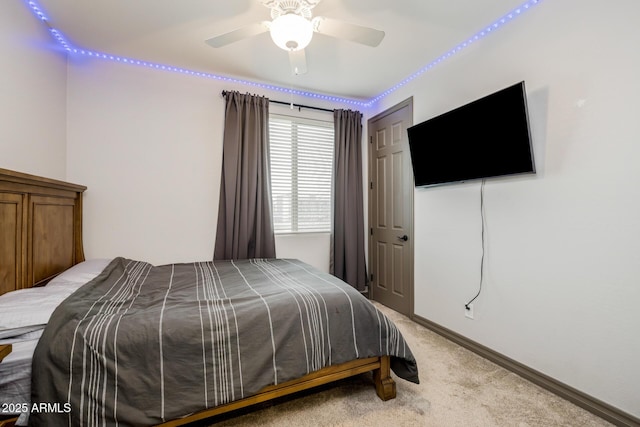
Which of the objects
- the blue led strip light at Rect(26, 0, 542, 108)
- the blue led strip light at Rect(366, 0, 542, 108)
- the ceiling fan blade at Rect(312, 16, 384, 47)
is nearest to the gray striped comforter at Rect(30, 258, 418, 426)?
the ceiling fan blade at Rect(312, 16, 384, 47)

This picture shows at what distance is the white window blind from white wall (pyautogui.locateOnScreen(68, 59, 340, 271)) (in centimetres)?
67

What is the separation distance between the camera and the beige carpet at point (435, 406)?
62.4 inches

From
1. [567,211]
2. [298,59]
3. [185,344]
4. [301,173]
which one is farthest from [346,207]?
[185,344]

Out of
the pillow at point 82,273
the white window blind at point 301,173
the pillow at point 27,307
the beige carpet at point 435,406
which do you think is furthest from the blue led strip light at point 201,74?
the beige carpet at point 435,406

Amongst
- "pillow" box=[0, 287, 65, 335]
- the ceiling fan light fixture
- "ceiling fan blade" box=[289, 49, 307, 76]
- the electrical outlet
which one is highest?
"ceiling fan blade" box=[289, 49, 307, 76]

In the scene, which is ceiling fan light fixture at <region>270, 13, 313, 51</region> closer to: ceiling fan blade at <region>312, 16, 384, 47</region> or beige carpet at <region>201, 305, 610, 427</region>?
ceiling fan blade at <region>312, 16, 384, 47</region>

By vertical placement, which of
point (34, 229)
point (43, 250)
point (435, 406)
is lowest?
point (435, 406)

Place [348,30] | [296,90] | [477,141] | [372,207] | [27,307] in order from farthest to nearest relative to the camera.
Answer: [372,207]
[296,90]
[477,141]
[348,30]
[27,307]

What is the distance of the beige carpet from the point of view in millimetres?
1586

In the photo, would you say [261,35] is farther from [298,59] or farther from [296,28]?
[296,28]

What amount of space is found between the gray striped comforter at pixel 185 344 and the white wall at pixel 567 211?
1.00 meters

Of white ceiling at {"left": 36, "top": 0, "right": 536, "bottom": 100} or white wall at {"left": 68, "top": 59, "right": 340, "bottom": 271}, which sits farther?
white wall at {"left": 68, "top": 59, "right": 340, "bottom": 271}

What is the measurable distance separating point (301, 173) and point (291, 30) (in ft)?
6.53

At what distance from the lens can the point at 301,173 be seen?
353cm
